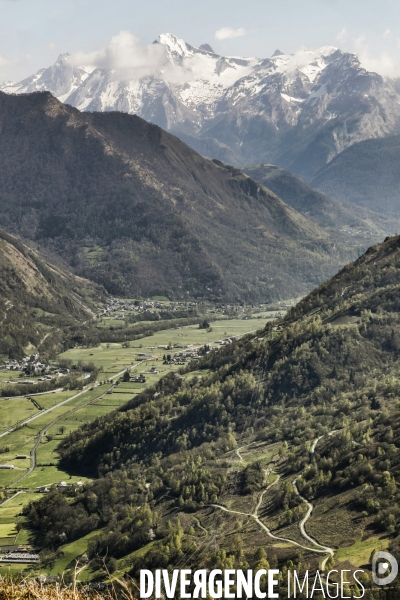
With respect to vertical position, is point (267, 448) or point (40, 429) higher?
point (267, 448)

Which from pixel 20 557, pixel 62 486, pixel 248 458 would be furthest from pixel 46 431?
pixel 20 557

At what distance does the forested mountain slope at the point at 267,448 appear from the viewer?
8125 cm

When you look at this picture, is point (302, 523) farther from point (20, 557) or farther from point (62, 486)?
point (62, 486)

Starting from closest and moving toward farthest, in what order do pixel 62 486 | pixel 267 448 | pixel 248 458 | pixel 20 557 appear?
pixel 20 557 < pixel 248 458 < pixel 267 448 < pixel 62 486

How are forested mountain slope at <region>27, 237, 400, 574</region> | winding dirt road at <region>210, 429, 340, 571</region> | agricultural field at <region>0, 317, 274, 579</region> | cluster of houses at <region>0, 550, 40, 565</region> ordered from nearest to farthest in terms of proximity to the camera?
winding dirt road at <region>210, 429, 340, 571</region> → forested mountain slope at <region>27, 237, 400, 574</region> → cluster of houses at <region>0, 550, 40, 565</region> → agricultural field at <region>0, 317, 274, 579</region>

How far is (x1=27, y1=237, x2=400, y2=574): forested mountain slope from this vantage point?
8125 cm

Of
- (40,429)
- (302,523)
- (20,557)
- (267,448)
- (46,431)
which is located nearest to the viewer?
(302,523)

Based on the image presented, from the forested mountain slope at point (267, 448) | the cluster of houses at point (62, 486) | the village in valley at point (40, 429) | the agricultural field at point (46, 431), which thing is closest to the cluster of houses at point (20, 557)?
the village in valley at point (40, 429)

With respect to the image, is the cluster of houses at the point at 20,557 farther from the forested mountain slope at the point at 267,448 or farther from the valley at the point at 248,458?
the forested mountain slope at the point at 267,448

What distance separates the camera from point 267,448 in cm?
10856

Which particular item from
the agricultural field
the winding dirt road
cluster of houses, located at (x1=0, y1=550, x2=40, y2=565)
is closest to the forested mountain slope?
the winding dirt road

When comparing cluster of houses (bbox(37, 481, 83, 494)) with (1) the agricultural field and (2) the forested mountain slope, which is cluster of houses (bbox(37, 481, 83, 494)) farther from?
(2) the forested mountain slope

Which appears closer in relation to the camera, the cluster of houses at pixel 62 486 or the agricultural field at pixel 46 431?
the agricultural field at pixel 46 431

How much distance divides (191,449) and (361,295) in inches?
2010
